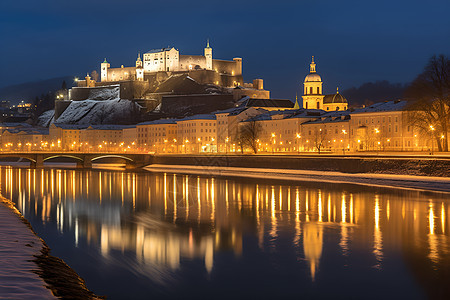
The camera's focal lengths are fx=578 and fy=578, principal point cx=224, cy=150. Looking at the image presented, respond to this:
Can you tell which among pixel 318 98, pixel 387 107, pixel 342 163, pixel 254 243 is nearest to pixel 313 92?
pixel 318 98

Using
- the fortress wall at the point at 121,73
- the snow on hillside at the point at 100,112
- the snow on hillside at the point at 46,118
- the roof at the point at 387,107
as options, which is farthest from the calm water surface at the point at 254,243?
the snow on hillside at the point at 46,118

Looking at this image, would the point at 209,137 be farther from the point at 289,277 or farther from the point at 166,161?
the point at 289,277

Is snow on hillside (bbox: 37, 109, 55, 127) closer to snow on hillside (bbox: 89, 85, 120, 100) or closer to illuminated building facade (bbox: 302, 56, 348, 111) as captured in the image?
snow on hillside (bbox: 89, 85, 120, 100)

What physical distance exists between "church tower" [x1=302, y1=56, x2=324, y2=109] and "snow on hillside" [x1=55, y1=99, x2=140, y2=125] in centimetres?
3102

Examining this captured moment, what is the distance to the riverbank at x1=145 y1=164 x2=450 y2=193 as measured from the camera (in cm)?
3284

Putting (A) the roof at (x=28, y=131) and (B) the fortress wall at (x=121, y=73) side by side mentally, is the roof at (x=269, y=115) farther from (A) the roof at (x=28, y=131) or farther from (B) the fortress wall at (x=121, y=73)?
(A) the roof at (x=28, y=131)

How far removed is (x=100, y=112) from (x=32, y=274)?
343 ft

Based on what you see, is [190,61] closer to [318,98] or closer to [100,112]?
[100,112]

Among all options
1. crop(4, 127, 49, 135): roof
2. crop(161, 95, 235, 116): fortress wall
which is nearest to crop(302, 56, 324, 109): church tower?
crop(161, 95, 235, 116): fortress wall

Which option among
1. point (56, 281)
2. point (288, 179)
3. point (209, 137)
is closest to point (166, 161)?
point (209, 137)

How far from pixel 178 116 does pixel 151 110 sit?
27.5 ft

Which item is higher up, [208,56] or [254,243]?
[208,56]

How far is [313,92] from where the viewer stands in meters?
98.3

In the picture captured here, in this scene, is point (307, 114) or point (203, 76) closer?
point (307, 114)
